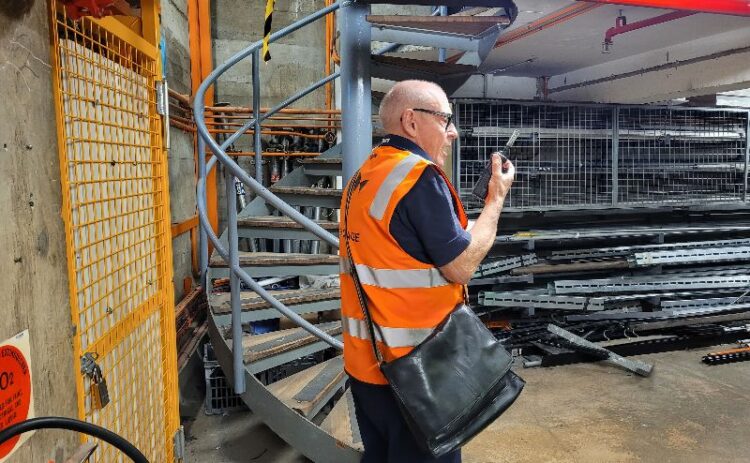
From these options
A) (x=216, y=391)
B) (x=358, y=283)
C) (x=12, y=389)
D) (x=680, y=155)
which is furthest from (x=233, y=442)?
(x=680, y=155)

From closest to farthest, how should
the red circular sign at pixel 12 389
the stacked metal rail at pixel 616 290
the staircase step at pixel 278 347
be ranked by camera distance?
the red circular sign at pixel 12 389
the staircase step at pixel 278 347
the stacked metal rail at pixel 616 290

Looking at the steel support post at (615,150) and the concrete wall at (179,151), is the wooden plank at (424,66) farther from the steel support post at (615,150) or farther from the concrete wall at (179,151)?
the steel support post at (615,150)

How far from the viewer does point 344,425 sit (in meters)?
2.57

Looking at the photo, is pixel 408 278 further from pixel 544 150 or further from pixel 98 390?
pixel 544 150

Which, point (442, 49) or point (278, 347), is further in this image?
point (442, 49)

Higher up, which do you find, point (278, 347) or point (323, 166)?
point (323, 166)

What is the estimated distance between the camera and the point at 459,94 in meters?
Answer: 5.71

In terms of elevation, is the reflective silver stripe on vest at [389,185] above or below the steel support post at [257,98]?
below

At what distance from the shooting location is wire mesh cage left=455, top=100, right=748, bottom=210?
4676 millimetres

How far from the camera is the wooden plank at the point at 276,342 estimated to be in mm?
2754

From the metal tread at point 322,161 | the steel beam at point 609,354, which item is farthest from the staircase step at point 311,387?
the steel beam at point 609,354

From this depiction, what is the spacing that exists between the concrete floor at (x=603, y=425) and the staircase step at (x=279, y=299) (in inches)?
33.7

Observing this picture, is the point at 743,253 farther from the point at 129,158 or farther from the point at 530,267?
the point at 129,158

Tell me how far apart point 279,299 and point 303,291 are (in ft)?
0.81
